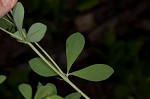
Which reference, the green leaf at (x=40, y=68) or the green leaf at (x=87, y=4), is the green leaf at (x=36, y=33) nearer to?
the green leaf at (x=40, y=68)

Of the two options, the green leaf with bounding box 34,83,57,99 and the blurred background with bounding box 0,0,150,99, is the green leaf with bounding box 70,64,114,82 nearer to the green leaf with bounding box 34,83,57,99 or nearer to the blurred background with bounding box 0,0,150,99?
the green leaf with bounding box 34,83,57,99

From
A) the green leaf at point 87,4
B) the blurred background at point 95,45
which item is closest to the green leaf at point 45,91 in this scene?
the blurred background at point 95,45

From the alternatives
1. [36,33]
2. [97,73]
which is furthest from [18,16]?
[97,73]

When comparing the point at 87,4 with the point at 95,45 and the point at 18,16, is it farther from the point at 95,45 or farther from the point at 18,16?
the point at 18,16

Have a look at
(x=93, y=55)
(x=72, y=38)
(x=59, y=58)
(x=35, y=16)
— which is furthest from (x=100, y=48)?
(x=72, y=38)

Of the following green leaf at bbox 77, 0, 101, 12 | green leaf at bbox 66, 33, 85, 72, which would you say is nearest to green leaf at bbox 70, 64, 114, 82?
green leaf at bbox 66, 33, 85, 72

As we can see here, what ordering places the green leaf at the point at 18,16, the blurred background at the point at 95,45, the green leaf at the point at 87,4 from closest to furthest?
the green leaf at the point at 18,16 → the blurred background at the point at 95,45 → the green leaf at the point at 87,4

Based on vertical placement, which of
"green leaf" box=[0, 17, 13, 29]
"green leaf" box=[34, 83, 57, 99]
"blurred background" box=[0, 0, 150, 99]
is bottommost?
"blurred background" box=[0, 0, 150, 99]
